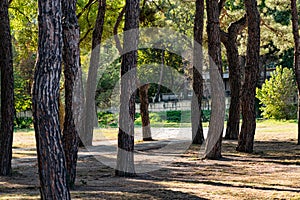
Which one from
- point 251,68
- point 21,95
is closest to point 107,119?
point 21,95

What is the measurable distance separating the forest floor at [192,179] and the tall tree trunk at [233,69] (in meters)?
4.37

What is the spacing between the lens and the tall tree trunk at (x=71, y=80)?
9453mm

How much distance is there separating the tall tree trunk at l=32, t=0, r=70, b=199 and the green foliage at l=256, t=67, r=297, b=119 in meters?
31.6

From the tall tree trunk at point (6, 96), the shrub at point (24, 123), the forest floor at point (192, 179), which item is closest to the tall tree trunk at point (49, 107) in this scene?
the forest floor at point (192, 179)

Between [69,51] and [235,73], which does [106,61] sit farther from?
[69,51]

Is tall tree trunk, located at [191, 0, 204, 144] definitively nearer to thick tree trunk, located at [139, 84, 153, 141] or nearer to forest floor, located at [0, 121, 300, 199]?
forest floor, located at [0, 121, 300, 199]

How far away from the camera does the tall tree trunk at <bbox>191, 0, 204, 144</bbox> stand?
20.5 meters

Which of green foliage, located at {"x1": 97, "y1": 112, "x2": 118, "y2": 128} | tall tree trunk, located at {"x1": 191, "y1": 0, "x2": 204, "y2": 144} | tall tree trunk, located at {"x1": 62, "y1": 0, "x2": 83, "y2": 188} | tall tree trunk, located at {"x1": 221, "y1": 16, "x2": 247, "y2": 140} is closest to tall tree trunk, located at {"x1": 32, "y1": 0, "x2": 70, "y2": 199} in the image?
tall tree trunk, located at {"x1": 62, "y1": 0, "x2": 83, "y2": 188}

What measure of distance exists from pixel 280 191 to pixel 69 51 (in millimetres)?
4513

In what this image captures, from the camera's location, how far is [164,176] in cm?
1264

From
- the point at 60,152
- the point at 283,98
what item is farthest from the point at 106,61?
the point at 60,152

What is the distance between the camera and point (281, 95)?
121ft

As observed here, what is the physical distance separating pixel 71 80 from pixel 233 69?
539 inches

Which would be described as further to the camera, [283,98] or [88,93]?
[283,98]
